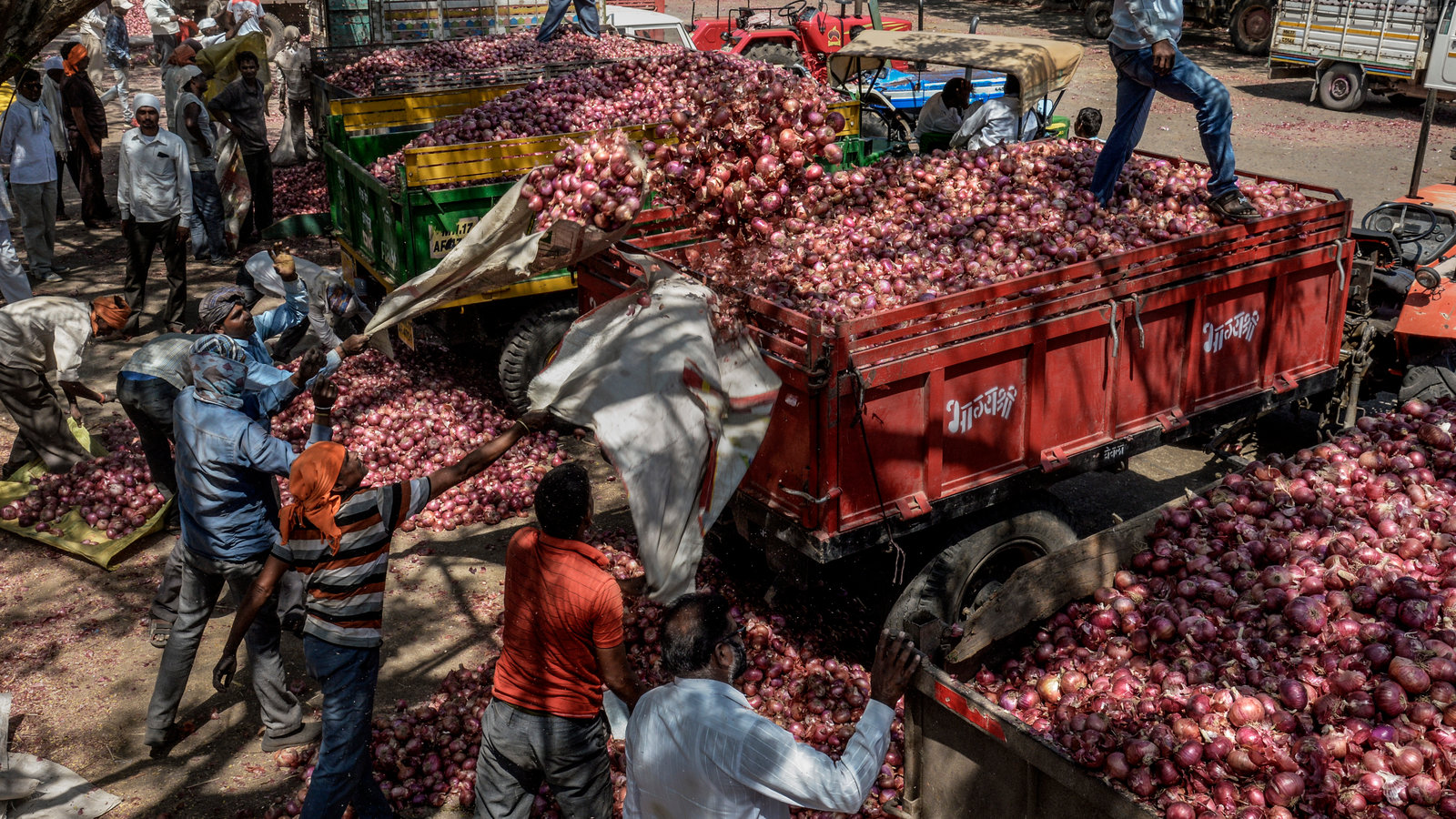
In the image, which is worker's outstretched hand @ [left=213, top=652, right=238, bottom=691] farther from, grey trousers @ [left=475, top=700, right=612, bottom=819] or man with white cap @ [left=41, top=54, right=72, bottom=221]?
man with white cap @ [left=41, top=54, right=72, bottom=221]

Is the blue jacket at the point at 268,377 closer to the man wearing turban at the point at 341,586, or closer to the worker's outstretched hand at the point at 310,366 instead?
the worker's outstretched hand at the point at 310,366

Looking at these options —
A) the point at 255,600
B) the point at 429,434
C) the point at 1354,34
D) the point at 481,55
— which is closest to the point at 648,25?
the point at 481,55

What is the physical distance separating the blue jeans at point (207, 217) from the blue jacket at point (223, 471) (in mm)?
7711

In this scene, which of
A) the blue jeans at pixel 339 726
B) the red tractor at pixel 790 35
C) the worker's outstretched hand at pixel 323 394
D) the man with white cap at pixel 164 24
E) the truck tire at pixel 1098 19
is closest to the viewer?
the blue jeans at pixel 339 726

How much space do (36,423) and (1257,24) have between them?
24.9 m

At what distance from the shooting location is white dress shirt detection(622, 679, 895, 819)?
2.89 meters

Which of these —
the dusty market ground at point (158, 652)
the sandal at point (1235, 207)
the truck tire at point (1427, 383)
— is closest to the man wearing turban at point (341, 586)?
the dusty market ground at point (158, 652)

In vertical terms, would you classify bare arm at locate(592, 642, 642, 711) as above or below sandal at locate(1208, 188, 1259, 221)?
below

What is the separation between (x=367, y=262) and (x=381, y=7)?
28.1 ft

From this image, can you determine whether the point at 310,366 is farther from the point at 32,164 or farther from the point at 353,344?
the point at 32,164

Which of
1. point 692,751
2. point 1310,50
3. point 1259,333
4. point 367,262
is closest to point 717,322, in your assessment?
point 692,751

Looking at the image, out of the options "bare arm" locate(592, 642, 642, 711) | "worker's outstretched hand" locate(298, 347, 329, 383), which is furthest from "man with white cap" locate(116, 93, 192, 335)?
"bare arm" locate(592, 642, 642, 711)

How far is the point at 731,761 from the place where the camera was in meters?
2.92

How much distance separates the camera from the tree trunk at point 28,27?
176 inches
